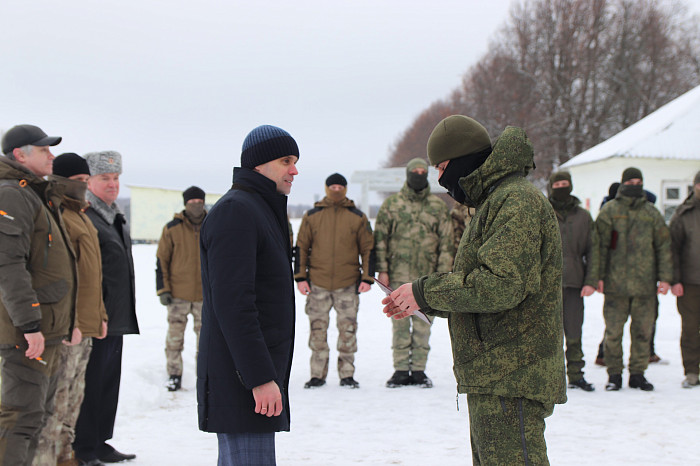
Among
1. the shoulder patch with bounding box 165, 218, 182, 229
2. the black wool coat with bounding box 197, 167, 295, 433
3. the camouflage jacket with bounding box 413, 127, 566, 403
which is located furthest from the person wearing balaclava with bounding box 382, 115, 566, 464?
the shoulder patch with bounding box 165, 218, 182, 229

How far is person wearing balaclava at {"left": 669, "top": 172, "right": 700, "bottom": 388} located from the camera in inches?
262

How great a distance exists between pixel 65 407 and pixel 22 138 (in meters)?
1.64

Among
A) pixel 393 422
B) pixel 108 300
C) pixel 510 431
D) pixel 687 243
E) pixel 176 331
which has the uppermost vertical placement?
pixel 687 243

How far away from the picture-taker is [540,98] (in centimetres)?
3534

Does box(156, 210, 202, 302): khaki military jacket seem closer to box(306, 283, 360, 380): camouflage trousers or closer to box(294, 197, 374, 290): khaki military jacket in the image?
box(294, 197, 374, 290): khaki military jacket

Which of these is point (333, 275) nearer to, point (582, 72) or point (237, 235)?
point (237, 235)

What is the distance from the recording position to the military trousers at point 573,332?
6527mm

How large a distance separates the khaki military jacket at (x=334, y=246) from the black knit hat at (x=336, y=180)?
7.3 inches

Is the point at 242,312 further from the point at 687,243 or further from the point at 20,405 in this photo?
the point at 687,243

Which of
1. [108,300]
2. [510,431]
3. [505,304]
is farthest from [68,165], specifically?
[510,431]

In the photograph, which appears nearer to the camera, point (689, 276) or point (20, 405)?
point (20, 405)

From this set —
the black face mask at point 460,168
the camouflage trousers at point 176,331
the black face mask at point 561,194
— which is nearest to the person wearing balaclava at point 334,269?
the camouflage trousers at point 176,331

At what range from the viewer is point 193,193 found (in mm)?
6957

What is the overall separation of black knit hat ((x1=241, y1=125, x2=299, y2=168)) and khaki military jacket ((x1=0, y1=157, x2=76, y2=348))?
53.9 inches
